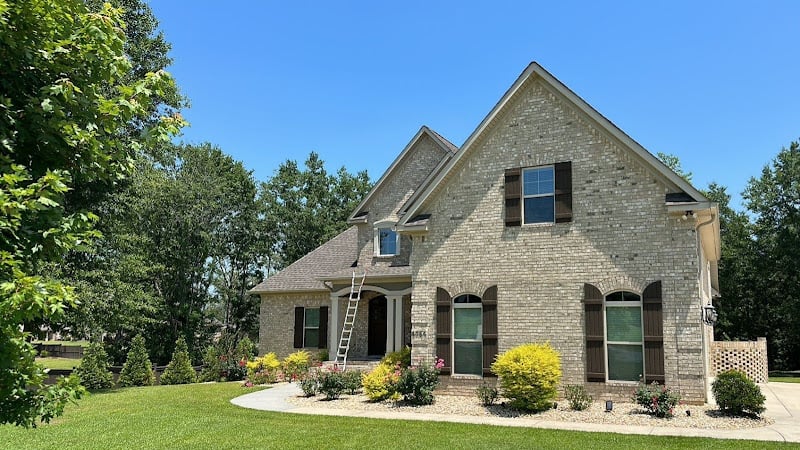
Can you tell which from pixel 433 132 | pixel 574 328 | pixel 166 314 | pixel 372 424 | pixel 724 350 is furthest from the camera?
pixel 166 314

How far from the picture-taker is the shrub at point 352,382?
16344 mm

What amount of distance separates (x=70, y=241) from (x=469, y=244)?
12.2m

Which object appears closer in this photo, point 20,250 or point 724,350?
point 20,250

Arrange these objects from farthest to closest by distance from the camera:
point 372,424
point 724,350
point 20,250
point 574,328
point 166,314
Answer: point 166,314 → point 724,350 → point 574,328 → point 372,424 → point 20,250

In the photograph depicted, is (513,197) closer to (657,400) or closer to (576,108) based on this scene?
(576,108)

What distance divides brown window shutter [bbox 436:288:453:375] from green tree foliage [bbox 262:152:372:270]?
29.7 meters

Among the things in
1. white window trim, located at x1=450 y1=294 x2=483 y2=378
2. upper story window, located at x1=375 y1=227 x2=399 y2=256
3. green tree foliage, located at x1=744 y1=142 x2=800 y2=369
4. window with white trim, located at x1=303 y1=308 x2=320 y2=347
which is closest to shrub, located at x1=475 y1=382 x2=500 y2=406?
white window trim, located at x1=450 y1=294 x2=483 y2=378

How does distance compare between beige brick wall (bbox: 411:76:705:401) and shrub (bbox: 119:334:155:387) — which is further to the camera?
shrub (bbox: 119:334:155:387)

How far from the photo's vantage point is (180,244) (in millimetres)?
35406

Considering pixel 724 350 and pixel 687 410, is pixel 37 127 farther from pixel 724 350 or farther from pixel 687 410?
pixel 724 350

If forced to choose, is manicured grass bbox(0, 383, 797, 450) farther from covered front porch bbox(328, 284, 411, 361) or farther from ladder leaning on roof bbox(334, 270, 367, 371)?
covered front porch bbox(328, 284, 411, 361)

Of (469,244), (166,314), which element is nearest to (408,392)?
(469,244)

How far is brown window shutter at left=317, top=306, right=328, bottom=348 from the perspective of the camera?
2358 cm

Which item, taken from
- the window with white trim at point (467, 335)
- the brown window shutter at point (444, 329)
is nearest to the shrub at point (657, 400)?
the window with white trim at point (467, 335)
